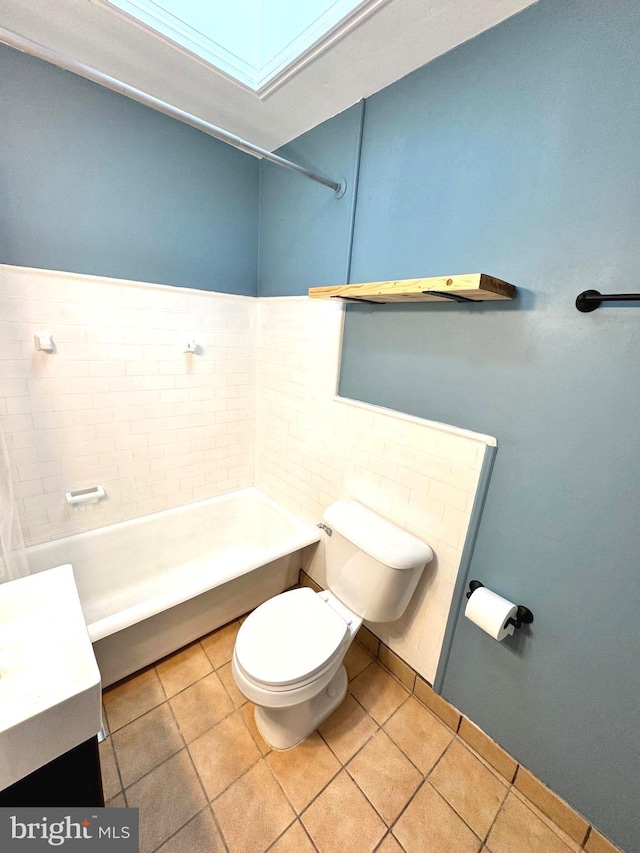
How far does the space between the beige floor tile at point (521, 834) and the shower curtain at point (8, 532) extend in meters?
1.88

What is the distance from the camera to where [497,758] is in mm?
1314

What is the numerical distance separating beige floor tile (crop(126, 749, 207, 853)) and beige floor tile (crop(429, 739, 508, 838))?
866mm

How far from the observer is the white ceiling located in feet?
3.45

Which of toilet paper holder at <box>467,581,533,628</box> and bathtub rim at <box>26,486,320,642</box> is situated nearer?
toilet paper holder at <box>467,581,533,628</box>

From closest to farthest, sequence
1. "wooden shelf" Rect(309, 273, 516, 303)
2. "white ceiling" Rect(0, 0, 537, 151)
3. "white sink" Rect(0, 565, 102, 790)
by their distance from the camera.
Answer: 1. "white sink" Rect(0, 565, 102, 790)
2. "wooden shelf" Rect(309, 273, 516, 303)
3. "white ceiling" Rect(0, 0, 537, 151)

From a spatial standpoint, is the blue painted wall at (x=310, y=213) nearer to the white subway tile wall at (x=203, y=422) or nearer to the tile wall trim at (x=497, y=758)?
the white subway tile wall at (x=203, y=422)

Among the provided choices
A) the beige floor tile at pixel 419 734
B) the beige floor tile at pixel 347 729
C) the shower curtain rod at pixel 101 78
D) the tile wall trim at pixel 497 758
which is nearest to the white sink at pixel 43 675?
the beige floor tile at pixel 347 729

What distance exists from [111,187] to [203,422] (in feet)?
4.04

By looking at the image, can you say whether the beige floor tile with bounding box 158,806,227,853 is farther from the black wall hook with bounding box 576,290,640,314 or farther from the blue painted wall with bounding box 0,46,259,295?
the blue painted wall with bounding box 0,46,259,295

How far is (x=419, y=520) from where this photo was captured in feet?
4.70

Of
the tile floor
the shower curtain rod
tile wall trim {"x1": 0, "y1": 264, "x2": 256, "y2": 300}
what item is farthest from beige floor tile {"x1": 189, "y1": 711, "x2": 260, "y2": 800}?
the shower curtain rod

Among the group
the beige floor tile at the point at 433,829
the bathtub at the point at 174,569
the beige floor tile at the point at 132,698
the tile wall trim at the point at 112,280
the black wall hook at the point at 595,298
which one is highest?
the tile wall trim at the point at 112,280

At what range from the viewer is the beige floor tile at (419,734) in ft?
4.45

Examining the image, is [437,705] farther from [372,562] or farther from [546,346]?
[546,346]
